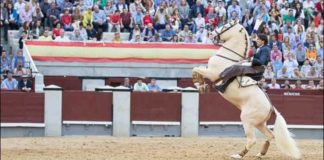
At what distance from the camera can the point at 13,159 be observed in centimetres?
1468

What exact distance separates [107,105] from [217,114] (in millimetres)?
2561

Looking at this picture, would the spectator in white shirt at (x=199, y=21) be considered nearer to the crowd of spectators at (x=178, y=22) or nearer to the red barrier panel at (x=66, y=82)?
the crowd of spectators at (x=178, y=22)

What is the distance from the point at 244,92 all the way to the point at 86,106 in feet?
25.6

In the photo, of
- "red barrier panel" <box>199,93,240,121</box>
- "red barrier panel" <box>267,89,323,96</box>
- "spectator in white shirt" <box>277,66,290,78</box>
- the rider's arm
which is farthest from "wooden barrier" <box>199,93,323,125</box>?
the rider's arm

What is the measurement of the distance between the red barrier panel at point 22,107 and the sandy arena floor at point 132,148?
3.73 feet

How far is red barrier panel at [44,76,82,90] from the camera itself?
23.0 meters

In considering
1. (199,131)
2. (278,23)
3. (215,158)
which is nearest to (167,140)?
(199,131)

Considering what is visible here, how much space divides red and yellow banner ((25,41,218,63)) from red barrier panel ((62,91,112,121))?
2044mm

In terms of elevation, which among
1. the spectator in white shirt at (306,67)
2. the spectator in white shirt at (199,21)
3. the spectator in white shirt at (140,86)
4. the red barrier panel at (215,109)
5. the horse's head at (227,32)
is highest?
the spectator in white shirt at (199,21)

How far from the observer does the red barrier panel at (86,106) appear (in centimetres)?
2155

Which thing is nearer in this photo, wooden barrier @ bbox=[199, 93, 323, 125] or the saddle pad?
the saddle pad

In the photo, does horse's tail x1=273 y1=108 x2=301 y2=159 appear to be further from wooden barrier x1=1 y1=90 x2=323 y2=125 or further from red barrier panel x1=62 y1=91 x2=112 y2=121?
red barrier panel x1=62 y1=91 x2=112 y2=121

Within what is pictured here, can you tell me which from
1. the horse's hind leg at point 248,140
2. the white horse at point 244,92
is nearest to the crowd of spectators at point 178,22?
the white horse at point 244,92

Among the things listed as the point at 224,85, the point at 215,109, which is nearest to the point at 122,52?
the point at 215,109
